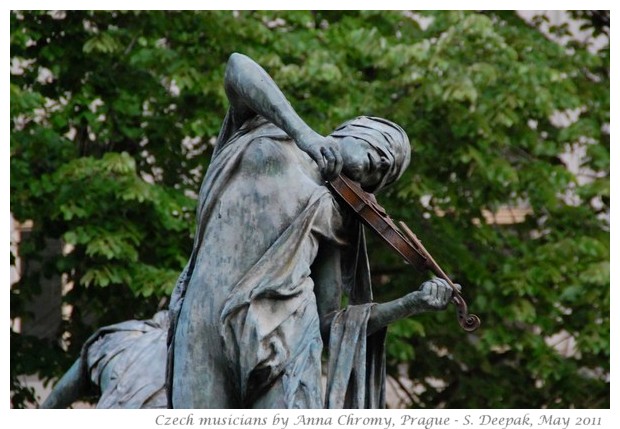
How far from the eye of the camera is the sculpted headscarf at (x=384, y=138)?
8781mm

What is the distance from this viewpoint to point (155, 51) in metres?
18.5

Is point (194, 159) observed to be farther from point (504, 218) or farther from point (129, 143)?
point (504, 218)

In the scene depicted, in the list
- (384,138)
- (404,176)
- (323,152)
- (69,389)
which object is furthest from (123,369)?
(404,176)

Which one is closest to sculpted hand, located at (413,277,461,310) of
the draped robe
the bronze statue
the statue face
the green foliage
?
the draped robe

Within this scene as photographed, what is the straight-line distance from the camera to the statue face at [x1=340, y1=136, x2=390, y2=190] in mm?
8695

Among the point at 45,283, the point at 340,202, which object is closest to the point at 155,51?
the point at 45,283

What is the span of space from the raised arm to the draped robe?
Result: 0.14 meters

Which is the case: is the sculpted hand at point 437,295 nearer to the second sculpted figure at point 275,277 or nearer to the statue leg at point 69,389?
the second sculpted figure at point 275,277

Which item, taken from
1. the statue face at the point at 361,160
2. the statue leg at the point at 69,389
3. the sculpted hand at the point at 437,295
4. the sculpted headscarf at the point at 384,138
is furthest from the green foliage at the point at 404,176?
the sculpted hand at the point at 437,295

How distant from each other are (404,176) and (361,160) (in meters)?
9.50

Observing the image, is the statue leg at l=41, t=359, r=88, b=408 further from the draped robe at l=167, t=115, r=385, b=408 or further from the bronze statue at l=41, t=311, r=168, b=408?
the draped robe at l=167, t=115, r=385, b=408

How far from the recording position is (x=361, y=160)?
8703 mm

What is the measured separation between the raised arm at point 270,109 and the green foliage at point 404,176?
328 inches

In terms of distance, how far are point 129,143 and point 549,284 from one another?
3932 mm
